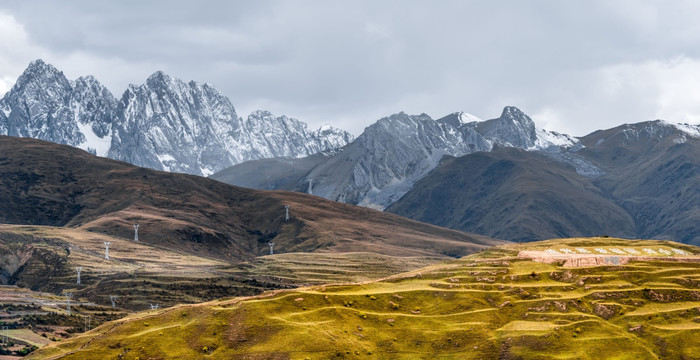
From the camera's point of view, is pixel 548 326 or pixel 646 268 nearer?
pixel 548 326

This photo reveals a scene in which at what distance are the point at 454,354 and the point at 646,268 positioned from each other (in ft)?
173

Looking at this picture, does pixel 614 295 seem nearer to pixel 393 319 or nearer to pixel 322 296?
pixel 393 319

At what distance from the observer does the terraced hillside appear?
146 metres

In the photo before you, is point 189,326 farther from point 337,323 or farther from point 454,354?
point 454,354

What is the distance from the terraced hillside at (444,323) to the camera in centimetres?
14550

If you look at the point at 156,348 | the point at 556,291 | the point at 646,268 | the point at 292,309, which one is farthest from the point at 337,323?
the point at 646,268

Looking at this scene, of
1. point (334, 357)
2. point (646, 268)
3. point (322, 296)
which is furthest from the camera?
point (646, 268)

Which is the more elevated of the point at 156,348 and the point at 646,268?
the point at 646,268

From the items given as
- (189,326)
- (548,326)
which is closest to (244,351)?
(189,326)

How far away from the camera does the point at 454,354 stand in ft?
482

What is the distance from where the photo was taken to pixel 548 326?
153 metres

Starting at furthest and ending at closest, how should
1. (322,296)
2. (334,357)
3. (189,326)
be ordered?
(322,296), (189,326), (334,357)

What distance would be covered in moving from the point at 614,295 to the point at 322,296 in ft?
174

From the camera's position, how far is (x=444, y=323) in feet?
517
